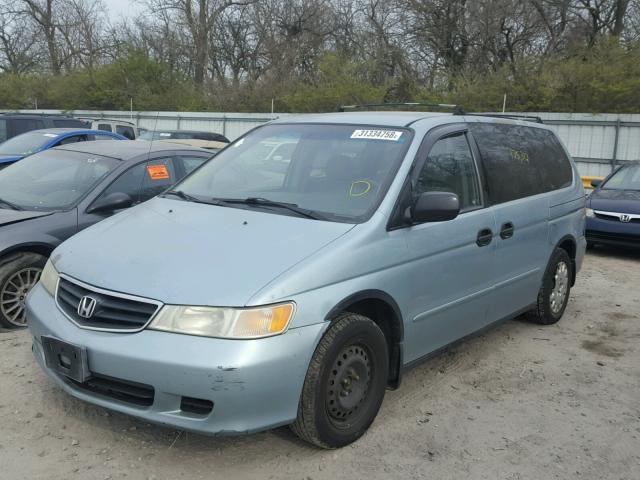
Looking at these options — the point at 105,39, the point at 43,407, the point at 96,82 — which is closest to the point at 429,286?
the point at 43,407

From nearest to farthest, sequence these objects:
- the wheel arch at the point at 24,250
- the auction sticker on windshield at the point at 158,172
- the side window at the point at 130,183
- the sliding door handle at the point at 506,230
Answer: the sliding door handle at the point at 506,230 < the wheel arch at the point at 24,250 < the side window at the point at 130,183 < the auction sticker on windshield at the point at 158,172

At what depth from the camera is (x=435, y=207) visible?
350 cm

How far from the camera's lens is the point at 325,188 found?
12.4 feet

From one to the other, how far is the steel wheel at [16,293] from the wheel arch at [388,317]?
2836 millimetres

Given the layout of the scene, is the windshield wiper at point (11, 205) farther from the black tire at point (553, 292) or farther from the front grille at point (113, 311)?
the black tire at point (553, 292)

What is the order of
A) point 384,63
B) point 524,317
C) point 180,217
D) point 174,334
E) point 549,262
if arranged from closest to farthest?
point 174,334 < point 180,217 < point 549,262 < point 524,317 < point 384,63

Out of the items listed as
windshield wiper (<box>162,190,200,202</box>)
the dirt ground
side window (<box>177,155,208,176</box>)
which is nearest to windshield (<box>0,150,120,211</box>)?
side window (<box>177,155,208,176</box>)

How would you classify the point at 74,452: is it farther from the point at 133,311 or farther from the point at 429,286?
the point at 429,286

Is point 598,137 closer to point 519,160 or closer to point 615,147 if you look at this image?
point 615,147

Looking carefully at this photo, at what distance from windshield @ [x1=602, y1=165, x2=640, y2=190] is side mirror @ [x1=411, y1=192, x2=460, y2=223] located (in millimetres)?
7204

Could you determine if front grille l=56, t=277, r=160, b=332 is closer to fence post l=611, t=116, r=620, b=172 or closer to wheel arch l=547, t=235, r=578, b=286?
wheel arch l=547, t=235, r=578, b=286

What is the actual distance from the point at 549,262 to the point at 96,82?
→ 31723mm

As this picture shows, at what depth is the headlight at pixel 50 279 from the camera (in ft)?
11.1

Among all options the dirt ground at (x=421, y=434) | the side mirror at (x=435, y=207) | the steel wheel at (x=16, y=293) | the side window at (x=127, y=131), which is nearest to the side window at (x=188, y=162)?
the steel wheel at (x=16, y=293)
